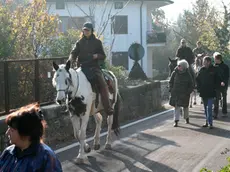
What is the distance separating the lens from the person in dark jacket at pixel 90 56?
32.8 feet

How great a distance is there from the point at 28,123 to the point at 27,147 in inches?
7.2

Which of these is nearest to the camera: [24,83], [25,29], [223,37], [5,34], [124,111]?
[24,83]

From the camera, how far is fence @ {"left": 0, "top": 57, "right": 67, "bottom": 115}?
10461 mm

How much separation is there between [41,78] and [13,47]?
3.00 meters

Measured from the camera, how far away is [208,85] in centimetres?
1355

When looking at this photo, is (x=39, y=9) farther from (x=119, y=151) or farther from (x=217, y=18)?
(x=217, y=18)

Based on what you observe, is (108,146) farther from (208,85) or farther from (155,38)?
(155,38)

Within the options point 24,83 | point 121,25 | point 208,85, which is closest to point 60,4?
point 121,25

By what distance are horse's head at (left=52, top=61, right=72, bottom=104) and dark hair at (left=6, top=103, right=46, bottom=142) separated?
5.03m

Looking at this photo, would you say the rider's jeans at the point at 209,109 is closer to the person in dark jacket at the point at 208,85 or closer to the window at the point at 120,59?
the person in dark jacket at the point at 208,85

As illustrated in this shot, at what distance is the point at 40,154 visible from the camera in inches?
155

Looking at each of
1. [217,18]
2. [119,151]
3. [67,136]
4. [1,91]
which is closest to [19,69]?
[1,91]

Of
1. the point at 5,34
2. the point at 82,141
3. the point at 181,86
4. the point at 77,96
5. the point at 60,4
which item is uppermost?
the point at 60,4

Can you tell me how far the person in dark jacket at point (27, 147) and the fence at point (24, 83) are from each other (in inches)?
252
